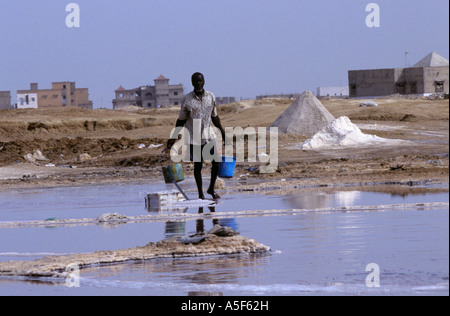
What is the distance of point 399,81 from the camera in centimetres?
7481

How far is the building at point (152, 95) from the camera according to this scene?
120m

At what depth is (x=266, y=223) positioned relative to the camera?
10.3m

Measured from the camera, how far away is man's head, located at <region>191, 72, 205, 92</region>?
12.8 m

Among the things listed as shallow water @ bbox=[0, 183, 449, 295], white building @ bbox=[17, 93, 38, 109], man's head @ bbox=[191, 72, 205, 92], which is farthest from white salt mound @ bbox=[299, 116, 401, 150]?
white building @ bbox=[17, 93, 38, 109]

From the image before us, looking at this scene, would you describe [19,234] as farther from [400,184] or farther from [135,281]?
[400,184]

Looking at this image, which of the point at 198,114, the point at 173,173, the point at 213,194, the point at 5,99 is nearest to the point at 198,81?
the point at 198,114

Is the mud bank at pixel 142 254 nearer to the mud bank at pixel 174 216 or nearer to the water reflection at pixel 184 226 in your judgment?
the water reflection at pixel 184 226

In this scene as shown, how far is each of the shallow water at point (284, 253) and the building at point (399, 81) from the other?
62.7 m

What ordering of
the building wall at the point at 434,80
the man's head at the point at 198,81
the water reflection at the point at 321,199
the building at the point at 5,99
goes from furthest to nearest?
the building at the point at 5,99
the building wall at the point at 434,80
the man's head at the point at 198,81
the water reflection at the point at 321,199

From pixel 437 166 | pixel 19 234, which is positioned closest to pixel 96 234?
pixel 19 234

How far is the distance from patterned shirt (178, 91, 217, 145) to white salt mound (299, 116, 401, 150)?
12.8 m

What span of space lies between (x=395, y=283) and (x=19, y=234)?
19.5ft

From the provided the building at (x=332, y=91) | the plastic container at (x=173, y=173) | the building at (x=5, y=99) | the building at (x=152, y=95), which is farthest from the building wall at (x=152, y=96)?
the plastic container at (x=173, y=173)

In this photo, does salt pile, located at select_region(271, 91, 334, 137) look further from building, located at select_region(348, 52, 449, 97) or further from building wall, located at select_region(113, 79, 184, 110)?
building wall, located at select_region(113, 79, 184, 110)
